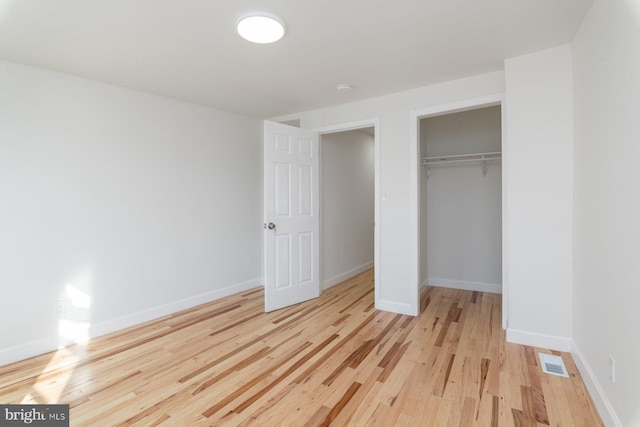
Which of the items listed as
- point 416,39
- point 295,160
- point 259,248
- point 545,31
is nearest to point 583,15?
point 545,31

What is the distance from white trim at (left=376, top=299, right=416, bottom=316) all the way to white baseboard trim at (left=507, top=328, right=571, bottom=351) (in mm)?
939

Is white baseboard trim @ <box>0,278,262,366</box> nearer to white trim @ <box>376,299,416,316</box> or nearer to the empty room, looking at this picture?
the empty room

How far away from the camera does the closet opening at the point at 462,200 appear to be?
3969mm

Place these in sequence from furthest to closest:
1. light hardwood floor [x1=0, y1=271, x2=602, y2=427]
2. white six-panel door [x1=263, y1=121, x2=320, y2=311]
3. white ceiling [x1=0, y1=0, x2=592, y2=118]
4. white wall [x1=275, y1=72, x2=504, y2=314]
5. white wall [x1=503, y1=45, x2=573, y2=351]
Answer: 1. white six-panel door [x1=263, y1=121, x2=320, y2=311]
2. white wall [x1=275, y1=72, x2=504, y2=314]
3. white wall [x1=503, y1=45, x2=573, y2=351]
4. white ceiling [x1=0, y1=0, x2=592, y2=118]
5. light hardwood floor [x1=0, y1=271, x2=602, y2=427]

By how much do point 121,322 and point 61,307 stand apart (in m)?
0.53

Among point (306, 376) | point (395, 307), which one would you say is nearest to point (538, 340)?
point (395, 307)

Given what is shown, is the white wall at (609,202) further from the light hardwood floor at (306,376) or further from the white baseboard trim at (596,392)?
the light hardwood floor at (306,376)

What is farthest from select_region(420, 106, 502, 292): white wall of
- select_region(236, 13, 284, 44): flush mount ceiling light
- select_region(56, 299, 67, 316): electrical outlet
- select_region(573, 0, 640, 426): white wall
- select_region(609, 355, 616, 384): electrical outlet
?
select_region(56, 299, 67, 316): electrical outlet

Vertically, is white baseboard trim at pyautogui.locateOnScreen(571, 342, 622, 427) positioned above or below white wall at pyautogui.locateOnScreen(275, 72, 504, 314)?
below

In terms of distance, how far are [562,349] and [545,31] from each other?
238 cm

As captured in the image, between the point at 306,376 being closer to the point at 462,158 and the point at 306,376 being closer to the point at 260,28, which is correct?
the point at 260,28

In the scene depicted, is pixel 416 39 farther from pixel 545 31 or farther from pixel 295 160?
pixel 295 160

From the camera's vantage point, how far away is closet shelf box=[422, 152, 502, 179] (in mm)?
3820

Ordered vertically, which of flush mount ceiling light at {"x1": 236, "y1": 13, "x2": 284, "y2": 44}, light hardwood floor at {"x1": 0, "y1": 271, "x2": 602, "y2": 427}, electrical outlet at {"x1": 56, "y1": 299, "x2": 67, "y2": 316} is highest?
flush mount ceiling light at {"x1": 236, "y1": 13, "x2": 284, "y2": 44}
